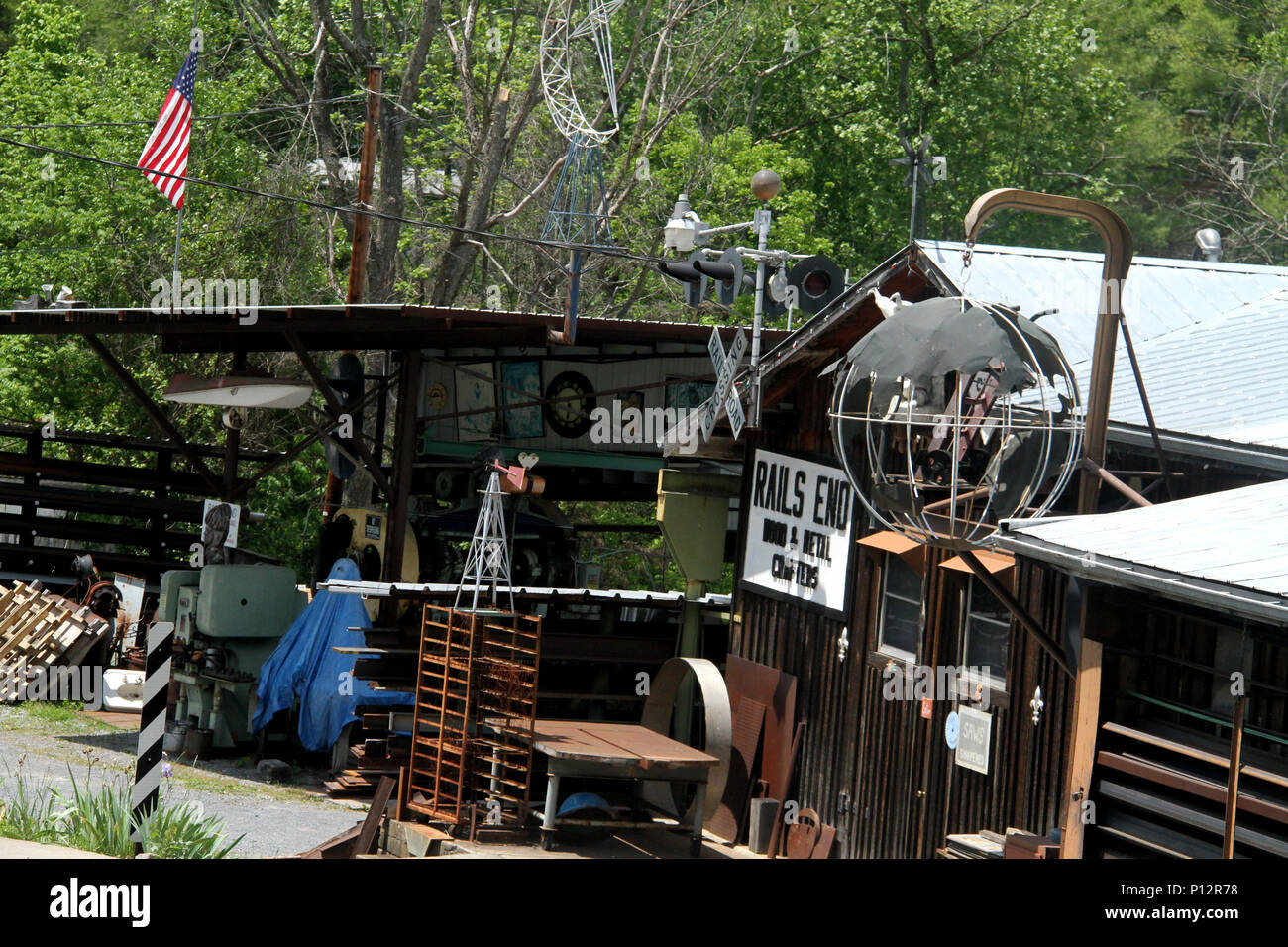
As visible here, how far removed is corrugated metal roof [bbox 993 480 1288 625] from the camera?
25.6 ft

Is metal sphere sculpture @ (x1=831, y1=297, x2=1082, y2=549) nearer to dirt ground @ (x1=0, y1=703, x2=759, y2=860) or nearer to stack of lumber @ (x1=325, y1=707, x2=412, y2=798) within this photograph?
dirt ground @ (x1=0, y1=703, x2=759, y2=860)

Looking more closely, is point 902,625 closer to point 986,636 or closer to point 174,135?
point 986,636

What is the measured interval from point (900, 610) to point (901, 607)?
29 mm

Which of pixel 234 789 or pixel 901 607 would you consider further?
pixel 234 789

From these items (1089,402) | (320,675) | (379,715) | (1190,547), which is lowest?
(379,715)

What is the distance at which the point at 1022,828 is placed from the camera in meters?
11.5

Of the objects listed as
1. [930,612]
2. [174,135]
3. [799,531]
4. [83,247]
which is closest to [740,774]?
[799,531]

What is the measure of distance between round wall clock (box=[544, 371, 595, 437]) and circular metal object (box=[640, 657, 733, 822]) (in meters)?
5.50

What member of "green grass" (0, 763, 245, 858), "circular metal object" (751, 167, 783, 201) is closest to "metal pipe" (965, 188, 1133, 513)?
"circular metal object" (751, 167, 783, 201)

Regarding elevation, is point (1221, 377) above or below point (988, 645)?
above

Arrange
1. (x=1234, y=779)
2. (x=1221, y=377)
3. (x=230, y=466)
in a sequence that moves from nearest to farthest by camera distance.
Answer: (x=1234, y=779)
(x=1221, y=377)
(x=230, y=466)

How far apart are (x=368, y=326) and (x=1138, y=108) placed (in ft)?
134

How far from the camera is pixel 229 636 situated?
59.0 feet
